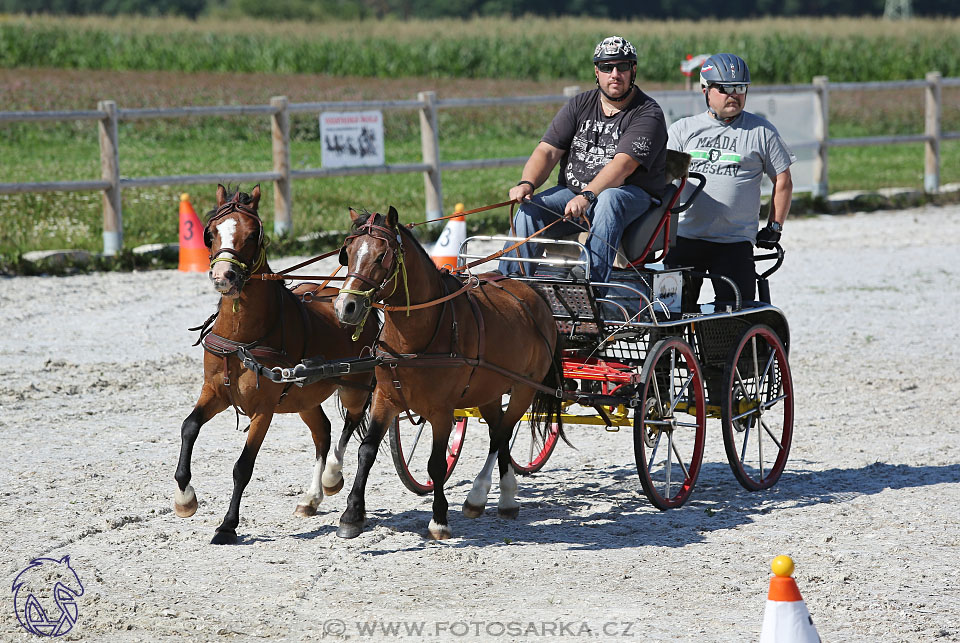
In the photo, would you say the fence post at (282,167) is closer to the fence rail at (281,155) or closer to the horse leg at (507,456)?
the fence rail at (281,155)

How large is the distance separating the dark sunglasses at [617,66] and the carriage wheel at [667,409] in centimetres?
150

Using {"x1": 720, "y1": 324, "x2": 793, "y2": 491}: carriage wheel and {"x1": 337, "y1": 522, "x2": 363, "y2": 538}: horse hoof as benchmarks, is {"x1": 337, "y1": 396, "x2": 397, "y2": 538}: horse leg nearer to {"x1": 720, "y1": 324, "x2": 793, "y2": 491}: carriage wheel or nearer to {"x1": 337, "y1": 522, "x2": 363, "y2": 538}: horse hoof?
{"x1": 337, "y1": 522, "x2": 363, "y2": 538}: horse hoof

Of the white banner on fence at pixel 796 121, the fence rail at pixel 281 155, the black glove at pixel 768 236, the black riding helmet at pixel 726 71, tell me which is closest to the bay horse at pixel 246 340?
the black glove at pixel 768 236

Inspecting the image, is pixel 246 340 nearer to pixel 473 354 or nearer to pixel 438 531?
pixel 473 354

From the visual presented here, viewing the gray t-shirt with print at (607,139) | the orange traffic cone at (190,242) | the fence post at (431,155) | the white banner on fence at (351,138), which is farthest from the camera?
the fence post at (431,155)

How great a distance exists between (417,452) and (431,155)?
8.75 metres

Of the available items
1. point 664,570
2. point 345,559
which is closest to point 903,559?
point 664,570

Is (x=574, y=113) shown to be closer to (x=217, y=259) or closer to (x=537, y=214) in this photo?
(x=537, y=214)

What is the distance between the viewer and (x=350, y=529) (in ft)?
18.3

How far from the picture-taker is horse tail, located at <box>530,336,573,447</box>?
6.30 m

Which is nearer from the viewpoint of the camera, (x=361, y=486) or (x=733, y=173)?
(x=361, y=486)

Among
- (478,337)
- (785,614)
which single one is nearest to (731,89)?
(478,337)

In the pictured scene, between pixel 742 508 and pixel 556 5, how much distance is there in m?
76.4

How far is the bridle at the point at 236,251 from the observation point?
207 inches
